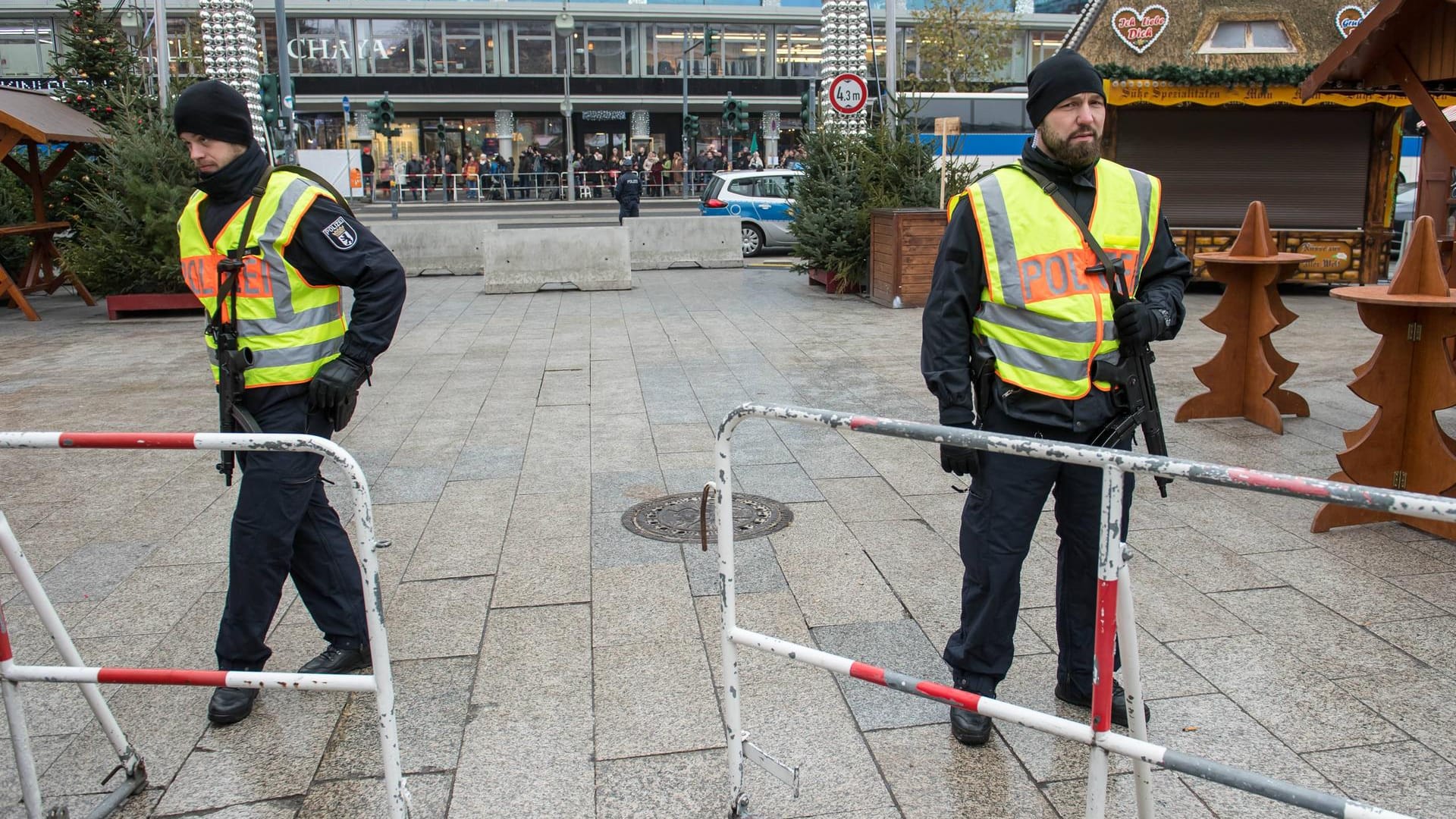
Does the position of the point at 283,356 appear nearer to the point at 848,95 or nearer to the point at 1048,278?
the point at 1048,278

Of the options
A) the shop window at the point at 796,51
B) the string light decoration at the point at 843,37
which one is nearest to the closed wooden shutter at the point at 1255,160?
the string light decoration at the point at 843,37

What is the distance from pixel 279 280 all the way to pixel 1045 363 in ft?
7.74

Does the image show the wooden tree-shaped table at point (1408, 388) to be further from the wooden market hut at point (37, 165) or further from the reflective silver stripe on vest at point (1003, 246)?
the wooden market hut at point (37, 165)

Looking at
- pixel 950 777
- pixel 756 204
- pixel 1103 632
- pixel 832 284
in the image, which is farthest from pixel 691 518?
pixel 756 204

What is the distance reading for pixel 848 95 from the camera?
15.0 meters

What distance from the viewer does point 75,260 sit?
485 inches

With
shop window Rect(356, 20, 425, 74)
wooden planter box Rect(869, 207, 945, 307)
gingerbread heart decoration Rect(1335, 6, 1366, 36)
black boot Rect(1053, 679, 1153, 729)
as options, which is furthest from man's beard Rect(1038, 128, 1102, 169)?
shop window Rect(356, 20, 425, 74)

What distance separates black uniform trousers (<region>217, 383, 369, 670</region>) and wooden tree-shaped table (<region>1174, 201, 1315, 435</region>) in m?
5.46

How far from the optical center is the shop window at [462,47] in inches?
1922

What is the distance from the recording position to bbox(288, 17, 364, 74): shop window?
47.9 meters

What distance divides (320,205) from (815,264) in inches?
429

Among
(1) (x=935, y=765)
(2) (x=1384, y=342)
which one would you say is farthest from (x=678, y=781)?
(2) (x=1384, y=342)

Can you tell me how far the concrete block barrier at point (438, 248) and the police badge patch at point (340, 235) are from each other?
13.7 meters

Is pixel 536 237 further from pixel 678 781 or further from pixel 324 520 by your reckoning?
pixel 678 781
